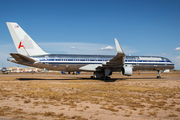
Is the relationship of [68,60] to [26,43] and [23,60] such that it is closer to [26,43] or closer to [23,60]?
[23,60]

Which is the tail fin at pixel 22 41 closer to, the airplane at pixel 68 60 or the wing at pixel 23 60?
the airplane at pixel 68 60

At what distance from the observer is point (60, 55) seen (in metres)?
26.9

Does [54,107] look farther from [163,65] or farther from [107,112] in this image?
[163,65]

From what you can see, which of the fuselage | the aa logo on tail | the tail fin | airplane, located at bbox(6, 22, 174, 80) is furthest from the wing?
the aa logo on tail

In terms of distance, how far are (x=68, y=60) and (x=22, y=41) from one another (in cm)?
753

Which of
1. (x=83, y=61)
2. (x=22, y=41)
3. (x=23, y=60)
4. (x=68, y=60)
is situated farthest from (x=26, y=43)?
(x=83, y=61)

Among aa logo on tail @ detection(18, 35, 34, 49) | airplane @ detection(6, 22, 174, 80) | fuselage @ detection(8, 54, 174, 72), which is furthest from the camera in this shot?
fuselage @ detection(8, 54, 174, 72)

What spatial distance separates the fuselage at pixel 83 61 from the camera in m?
25.4

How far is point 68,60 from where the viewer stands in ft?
87.1

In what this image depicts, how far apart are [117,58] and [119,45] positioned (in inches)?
91.0

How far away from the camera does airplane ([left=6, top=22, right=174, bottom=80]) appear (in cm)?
2373

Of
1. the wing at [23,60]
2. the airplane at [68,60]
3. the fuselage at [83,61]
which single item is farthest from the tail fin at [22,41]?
the wing at [23,60]

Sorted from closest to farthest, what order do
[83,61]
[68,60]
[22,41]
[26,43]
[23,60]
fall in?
[23,60]
[22,41]
[26,43]
[68,60]
[83,61]

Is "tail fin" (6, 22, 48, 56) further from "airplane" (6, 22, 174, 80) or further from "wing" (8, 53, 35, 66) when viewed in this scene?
"wing" (8, 53, 35, 66)
